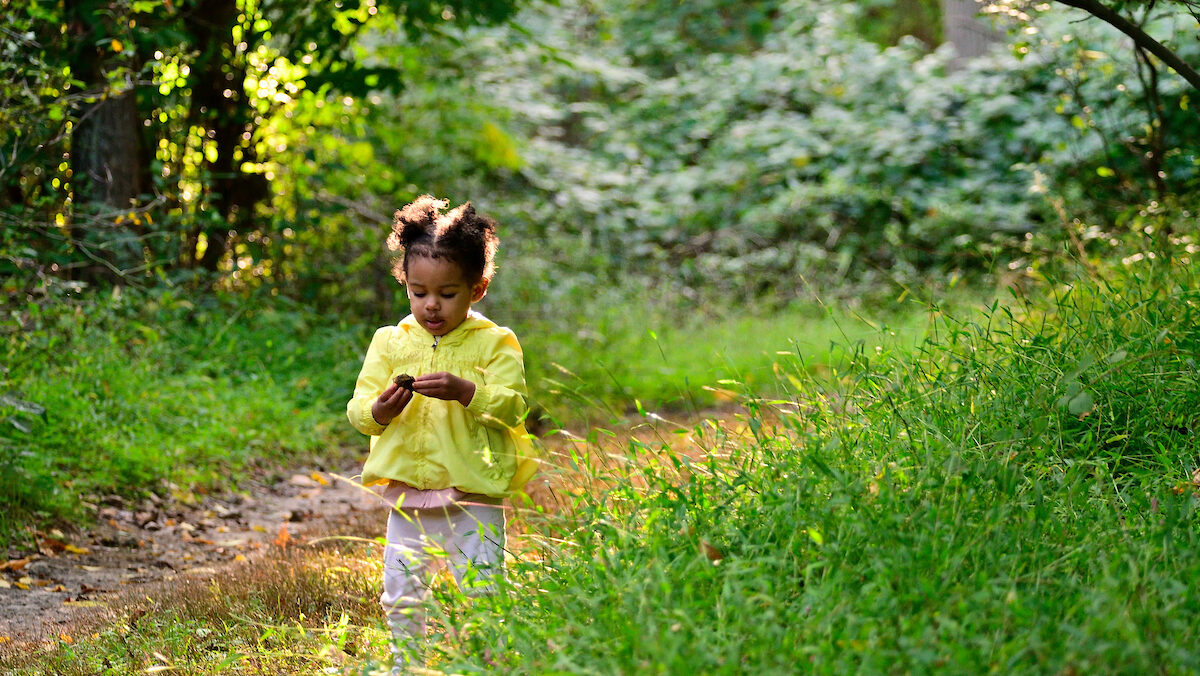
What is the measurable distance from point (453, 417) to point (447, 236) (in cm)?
59

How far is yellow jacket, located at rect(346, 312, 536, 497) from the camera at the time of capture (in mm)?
3395

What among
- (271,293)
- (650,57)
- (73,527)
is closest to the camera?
(73,527)

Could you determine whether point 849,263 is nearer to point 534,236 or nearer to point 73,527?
point 534,236

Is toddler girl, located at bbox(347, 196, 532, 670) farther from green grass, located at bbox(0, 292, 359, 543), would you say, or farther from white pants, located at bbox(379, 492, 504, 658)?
green grass, located at bbox(0, 292, 359, 543)

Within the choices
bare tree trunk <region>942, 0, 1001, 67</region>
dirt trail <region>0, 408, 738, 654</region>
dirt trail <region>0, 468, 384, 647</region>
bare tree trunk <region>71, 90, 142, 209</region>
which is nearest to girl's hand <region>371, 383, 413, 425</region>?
dirt trail <region>0, 408, 738, 654</region>

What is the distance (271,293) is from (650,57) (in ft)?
35.1

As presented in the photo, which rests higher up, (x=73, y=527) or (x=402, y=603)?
(x=402, y=603)

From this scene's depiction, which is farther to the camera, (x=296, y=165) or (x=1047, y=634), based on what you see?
(x=296, y=165)

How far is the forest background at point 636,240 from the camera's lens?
11.1 ft

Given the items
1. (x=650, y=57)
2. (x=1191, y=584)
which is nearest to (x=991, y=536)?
(x=1191, y=584)

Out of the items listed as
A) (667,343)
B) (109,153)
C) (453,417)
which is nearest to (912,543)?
(453,417)

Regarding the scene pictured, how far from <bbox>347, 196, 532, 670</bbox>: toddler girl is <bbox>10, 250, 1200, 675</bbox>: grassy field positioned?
8.3 inches

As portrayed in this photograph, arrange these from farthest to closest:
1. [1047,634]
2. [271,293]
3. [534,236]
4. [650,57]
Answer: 1. [650,57]
2. [534,236]
3. [271,293]
4. [1047,634]

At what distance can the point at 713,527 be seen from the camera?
291 cm
